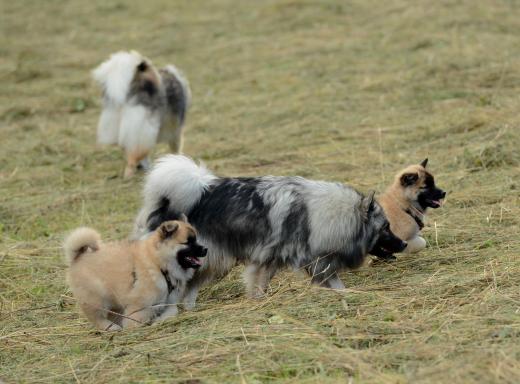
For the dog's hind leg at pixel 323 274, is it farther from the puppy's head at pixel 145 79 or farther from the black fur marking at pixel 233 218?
the puppy's head at pixel 145 79

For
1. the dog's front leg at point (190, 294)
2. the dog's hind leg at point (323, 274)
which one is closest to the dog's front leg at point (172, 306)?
the dog's front leg at point (190, 294)

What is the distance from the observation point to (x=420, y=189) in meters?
7.44

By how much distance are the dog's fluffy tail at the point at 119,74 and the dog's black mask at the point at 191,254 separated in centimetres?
493

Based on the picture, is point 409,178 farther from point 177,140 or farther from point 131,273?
point 177,140

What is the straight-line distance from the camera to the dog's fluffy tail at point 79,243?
6.14 metres

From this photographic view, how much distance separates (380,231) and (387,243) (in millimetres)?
115

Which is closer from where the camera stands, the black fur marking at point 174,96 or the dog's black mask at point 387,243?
the dog's black mask at point 387,243

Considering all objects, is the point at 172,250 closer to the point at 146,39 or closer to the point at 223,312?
the point at 223,312

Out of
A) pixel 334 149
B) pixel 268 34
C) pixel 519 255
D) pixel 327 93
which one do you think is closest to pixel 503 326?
pixel 519 255

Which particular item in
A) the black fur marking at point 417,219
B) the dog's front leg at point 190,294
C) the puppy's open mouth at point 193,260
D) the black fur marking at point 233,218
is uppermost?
the black fur marking at point 233,218

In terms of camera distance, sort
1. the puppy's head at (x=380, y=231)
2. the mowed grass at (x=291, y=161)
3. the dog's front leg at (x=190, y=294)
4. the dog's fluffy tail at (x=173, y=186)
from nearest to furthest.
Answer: the mowed grass at (x=291, y=161)
the dog's fluffy tail at (x=173, y=186)
the dog's front leg at (x=190, y=294)
the puppy's head at (x=380, y=231)

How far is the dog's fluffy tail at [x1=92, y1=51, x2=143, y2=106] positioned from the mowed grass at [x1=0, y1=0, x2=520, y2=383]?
0.95 meters

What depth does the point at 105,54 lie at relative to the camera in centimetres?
1794

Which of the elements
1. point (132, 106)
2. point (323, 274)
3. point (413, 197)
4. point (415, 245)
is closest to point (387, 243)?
point (415, 245)
